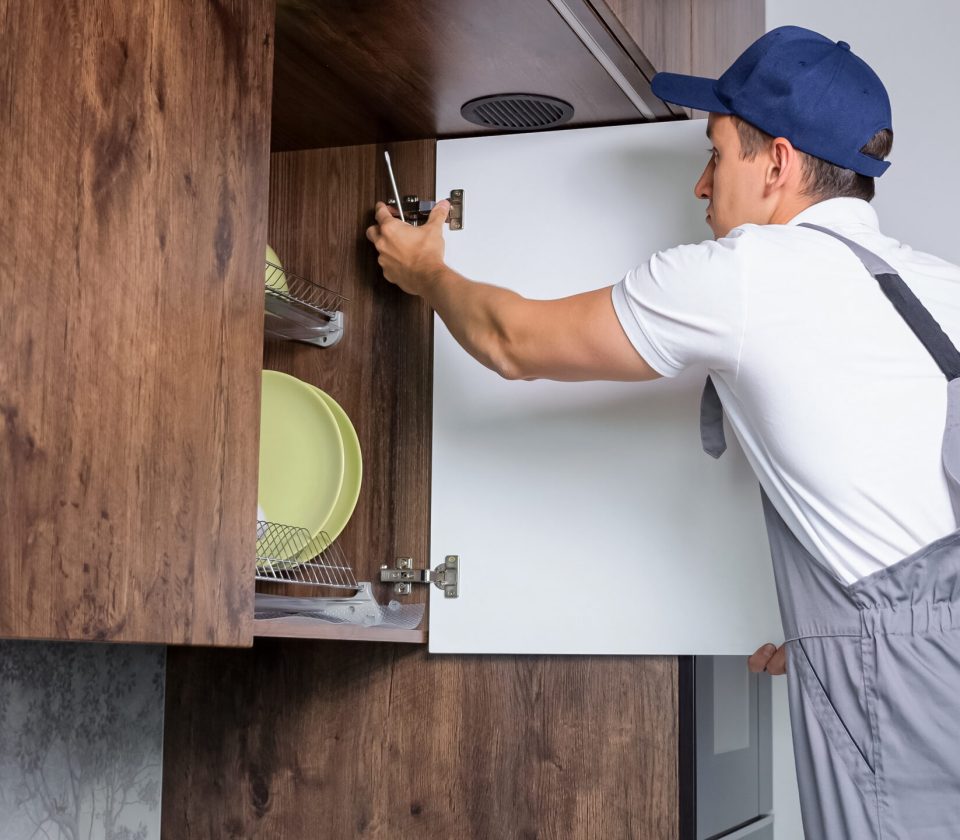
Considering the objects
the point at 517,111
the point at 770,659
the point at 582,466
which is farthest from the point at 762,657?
the point at 517,111

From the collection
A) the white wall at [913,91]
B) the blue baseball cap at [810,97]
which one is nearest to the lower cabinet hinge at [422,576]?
the blue baseball cap at [810,97]

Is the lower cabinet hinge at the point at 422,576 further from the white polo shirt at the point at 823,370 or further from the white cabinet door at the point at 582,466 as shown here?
the white polo shirt at the point at 823,370

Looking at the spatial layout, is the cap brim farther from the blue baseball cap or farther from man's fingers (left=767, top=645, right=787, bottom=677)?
man's fingers (left=767, top=645, right=787, bottom=677)

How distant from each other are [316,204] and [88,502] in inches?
33.1

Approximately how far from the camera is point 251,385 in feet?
3.56

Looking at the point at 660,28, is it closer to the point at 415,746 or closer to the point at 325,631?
the point at 325,631

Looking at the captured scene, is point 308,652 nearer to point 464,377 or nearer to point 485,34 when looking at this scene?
point 464,377

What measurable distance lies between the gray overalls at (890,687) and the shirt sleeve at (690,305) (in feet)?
0.45

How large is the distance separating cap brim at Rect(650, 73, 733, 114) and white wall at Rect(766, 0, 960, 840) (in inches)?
21.4

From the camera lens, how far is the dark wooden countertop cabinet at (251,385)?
874 mm

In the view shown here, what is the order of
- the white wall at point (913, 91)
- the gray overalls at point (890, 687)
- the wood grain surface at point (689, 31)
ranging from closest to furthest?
the gray overalls at point (890, 687), the wood grain surface at point (689, 31), the white wall at point (913, 91)

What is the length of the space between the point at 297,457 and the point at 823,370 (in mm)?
734

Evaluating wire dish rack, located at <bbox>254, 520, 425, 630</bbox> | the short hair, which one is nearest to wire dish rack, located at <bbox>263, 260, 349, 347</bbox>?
wire dish rack, located at <bbox>254, 520, 425, 630</bbox>

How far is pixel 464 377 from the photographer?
1.53 meters
